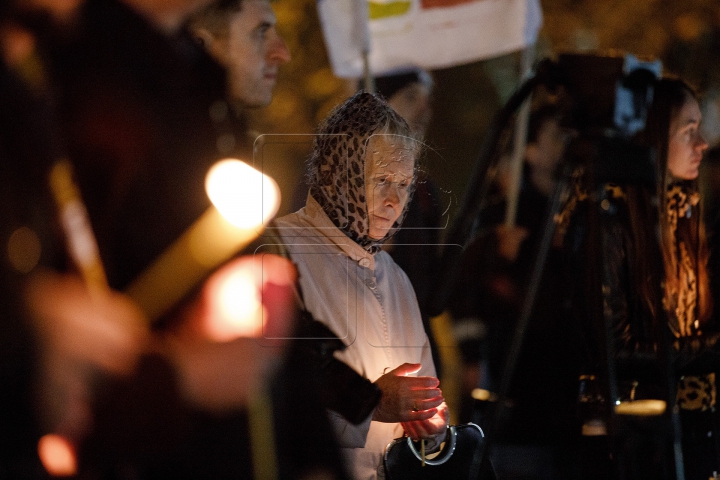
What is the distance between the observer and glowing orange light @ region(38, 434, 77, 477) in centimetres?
175

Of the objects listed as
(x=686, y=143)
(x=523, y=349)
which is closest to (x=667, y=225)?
(x=686, y=143)

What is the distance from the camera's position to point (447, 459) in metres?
1.77

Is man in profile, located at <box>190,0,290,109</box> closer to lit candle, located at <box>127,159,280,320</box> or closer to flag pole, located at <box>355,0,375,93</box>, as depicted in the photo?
lit candle, located at <box>127,159,280,320</box>

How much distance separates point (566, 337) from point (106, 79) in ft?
4.12

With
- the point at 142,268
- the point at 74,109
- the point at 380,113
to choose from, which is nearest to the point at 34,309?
the point at 142,268

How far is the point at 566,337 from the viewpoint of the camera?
2148 mm

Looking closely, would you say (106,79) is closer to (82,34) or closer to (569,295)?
(82,34)

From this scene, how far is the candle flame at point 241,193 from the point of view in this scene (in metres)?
1.67

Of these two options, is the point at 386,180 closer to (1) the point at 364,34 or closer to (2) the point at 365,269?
(2) the point at 365,269

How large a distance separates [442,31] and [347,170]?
1359mm

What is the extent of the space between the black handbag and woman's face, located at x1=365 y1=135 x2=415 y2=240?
1.43ft

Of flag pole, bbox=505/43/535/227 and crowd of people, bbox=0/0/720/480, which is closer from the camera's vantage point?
crowd of people, bbox=0/0/720/480

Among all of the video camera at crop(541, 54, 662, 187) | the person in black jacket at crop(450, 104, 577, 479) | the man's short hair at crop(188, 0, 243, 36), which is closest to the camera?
the video camera at crop(541, 54, 662, 187)

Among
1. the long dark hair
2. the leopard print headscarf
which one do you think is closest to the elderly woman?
the leopard print headscarf
